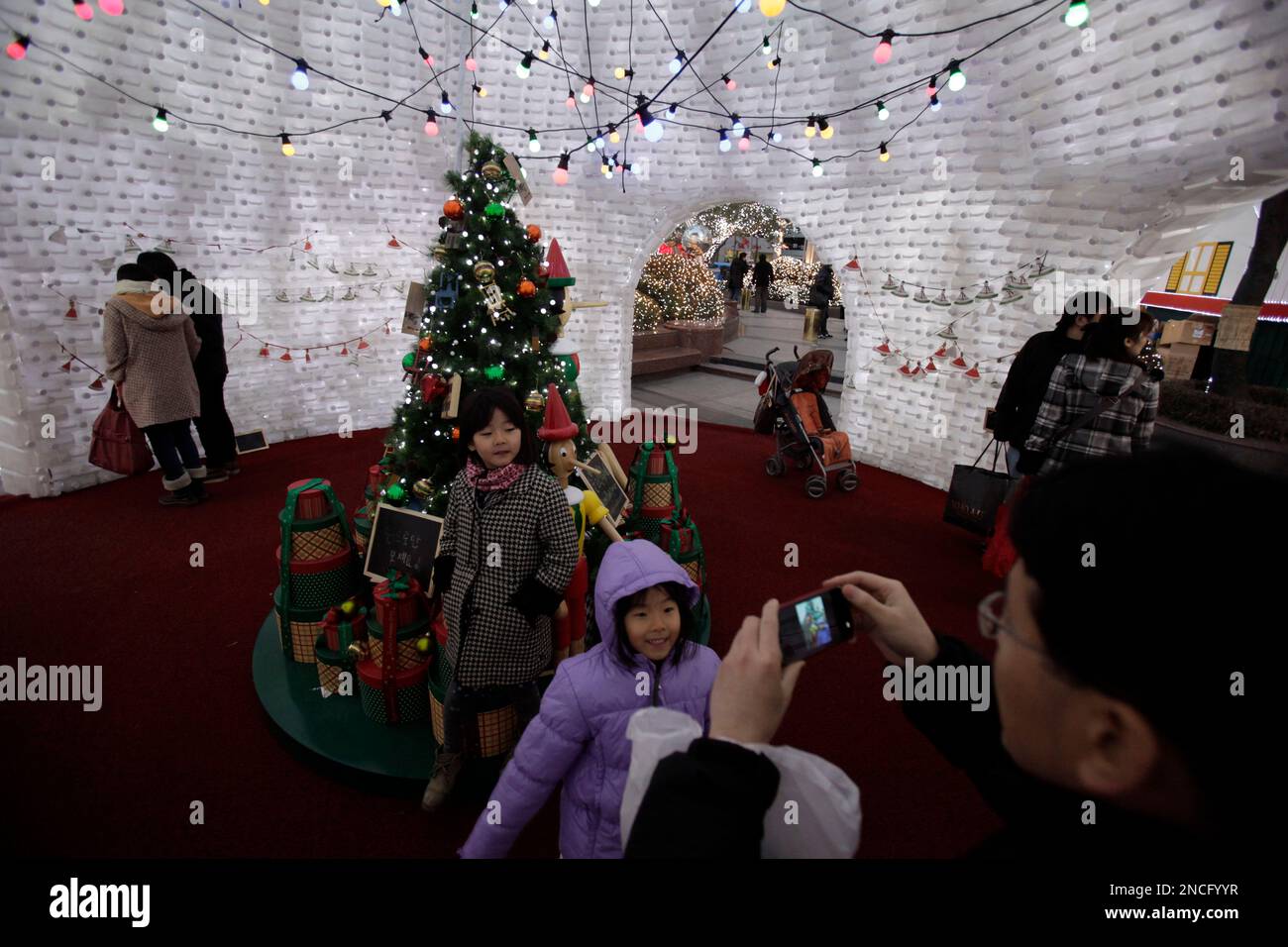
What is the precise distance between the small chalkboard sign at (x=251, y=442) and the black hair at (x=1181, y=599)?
23.1 feet

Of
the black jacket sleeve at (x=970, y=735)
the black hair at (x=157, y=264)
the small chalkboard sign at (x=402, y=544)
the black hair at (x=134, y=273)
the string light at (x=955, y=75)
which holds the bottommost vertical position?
the small chalkboard sign at (x=402, y=544)

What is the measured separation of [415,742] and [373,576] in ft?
2.65

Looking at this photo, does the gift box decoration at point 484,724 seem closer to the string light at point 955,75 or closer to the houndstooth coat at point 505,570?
the houndstooth coat at point 505,570

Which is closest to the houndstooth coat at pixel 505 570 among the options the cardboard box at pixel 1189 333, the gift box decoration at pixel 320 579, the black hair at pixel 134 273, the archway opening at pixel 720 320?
the gift box decoration at pixel 320 579

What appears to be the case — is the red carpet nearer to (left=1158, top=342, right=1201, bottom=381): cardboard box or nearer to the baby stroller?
the baby stroller

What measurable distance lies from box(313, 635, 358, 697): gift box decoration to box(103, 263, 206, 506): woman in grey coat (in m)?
3.05

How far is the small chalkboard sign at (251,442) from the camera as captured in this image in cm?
625

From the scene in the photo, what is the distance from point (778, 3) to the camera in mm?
3486

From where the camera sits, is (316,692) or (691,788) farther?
(316,692)

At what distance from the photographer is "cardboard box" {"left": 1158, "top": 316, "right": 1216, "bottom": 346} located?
7.85m

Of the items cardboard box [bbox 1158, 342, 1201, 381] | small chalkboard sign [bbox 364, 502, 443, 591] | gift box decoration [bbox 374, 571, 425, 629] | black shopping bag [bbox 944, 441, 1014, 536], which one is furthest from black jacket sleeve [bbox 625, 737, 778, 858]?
cardboard box [bbox 1158, 342, 1201, 381]

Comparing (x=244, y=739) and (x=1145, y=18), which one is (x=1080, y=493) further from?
(x=1145, y=18)

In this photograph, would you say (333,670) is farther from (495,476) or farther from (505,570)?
(495,476)
